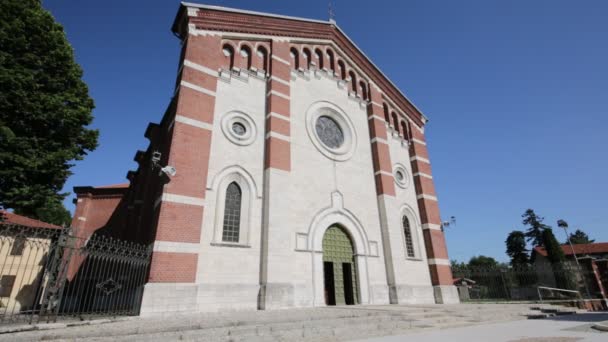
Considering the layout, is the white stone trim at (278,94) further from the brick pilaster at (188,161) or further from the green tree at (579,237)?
the green tree at (579,237)

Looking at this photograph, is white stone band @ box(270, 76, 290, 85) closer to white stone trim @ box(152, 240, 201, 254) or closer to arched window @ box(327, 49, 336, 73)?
arched window @ box(327, 49, 336, 73)

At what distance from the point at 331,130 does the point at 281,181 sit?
18.1 ft

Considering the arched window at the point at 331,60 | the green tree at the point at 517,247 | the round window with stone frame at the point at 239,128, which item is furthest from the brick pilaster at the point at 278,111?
the green tree at the point at 517,247

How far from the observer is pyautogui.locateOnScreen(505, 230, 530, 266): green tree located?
54.5 m

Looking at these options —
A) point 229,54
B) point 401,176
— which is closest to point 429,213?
point 401,176

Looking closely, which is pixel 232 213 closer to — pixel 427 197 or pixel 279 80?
pixel 279 80

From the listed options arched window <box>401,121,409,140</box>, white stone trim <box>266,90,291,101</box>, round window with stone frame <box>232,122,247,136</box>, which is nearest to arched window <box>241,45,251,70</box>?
white stone trim <box>266,90,291,101</box>

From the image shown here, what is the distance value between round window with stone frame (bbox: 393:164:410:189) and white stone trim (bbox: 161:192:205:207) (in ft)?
39.1

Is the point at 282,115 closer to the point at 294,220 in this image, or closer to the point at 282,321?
the point at 294,220

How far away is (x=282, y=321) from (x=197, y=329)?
2045mm

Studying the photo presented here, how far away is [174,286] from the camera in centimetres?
942

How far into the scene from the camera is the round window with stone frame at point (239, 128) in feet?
42.1

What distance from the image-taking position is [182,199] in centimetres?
1046

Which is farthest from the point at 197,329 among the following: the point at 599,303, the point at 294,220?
the point at 599,303
